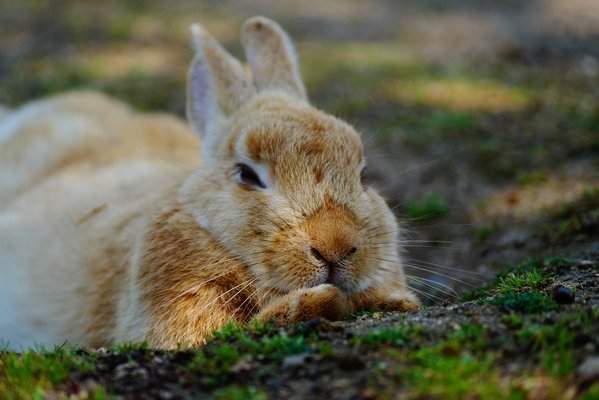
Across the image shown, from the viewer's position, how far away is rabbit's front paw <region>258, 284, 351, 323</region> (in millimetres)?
4133

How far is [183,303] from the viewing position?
15.0 feet

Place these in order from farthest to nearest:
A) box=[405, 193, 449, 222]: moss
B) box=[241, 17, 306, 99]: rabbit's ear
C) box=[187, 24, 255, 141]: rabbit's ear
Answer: box=[405, 193, 449, 222]: moss
box=[241, 17, 306, 99]: rabbit's ear
box=[187, 24, 255, 141]: rabbit's ear

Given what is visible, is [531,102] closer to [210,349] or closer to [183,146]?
[183,146]

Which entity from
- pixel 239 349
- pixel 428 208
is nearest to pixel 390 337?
pixel 239 349

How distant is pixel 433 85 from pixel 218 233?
708 centimetres

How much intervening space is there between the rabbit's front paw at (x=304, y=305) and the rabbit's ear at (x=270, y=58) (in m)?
2.48

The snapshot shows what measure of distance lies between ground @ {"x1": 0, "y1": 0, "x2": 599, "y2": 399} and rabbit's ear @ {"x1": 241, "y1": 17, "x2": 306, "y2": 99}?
0.79 meters

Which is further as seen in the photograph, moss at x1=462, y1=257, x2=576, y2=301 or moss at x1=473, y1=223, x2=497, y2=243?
moss at x1=473, y1=223, x2=497, y2=243

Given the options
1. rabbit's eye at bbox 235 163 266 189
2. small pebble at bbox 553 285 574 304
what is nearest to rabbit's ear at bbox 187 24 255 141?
rabbit's eye at bbox 235 163 266 189

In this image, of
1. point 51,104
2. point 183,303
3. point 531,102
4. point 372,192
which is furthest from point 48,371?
point 531,102

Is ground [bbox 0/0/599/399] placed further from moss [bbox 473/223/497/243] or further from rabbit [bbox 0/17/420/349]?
rabbit [bbox 0/17/420/349]

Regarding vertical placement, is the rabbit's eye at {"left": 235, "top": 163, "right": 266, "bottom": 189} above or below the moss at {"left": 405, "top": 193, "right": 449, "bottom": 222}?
above

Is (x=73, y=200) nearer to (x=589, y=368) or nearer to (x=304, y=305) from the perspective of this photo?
(x=304, y=305)

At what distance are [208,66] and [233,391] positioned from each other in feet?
10.7
